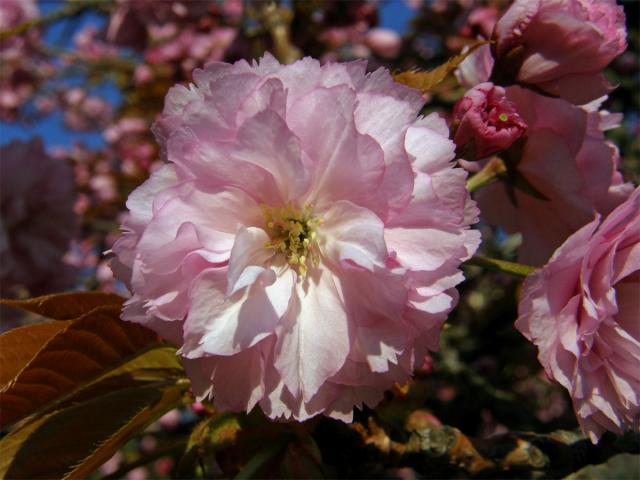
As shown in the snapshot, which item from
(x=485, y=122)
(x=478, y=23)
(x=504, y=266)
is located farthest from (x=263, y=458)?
(x=478, y=23)

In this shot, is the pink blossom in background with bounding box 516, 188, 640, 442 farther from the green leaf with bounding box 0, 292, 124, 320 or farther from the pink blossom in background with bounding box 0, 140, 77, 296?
the pink blossom in background with bounding box 0, 140, 77, 296

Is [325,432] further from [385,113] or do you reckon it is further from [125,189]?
[125,189]

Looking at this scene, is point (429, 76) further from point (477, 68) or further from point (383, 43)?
point (383, 43)

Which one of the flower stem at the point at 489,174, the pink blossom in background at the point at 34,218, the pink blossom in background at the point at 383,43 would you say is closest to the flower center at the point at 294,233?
the flower stem at the point at 489,174

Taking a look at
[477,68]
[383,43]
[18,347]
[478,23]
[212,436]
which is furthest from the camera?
[383,43]

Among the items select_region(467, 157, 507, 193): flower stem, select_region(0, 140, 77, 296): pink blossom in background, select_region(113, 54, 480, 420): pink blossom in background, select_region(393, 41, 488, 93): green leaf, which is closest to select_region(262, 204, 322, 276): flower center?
select_region(113, 54, 480, 420): pink blossom in background

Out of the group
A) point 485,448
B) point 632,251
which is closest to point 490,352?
point 485,448
